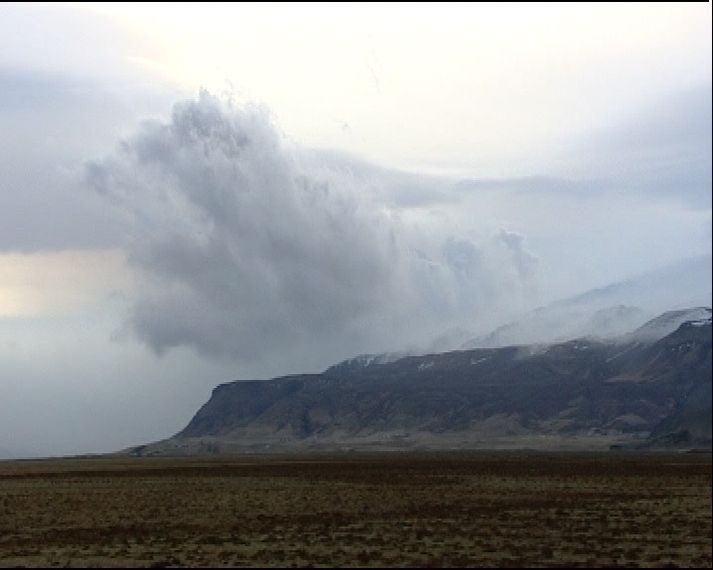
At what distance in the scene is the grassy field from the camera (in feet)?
136

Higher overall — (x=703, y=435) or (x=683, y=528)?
(x=703, y=435)

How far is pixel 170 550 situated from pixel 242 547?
3.68 meters

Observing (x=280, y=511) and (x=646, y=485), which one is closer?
(x=280, y=511)

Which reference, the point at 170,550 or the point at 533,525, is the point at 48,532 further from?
the point at 533,525

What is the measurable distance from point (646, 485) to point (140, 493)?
5236 cm

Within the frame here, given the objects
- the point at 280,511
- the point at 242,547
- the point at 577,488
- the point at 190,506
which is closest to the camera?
the point at 242,547

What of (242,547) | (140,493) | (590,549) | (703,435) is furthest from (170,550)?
(140,493)

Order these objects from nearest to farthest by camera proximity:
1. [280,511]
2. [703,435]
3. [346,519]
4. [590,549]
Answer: [703,435], [590,549], [346,519], [280,511]

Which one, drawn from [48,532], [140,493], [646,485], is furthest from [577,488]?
[48,532]

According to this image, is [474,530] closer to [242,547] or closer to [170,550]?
[242,547]

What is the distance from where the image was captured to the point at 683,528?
49.3m

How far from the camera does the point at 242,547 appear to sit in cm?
4597

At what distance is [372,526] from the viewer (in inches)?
2146

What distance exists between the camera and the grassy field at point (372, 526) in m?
41.6
